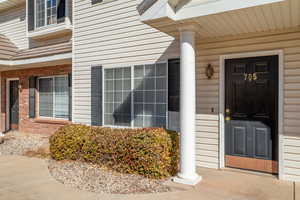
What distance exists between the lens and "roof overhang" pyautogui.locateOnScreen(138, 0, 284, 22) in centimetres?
343

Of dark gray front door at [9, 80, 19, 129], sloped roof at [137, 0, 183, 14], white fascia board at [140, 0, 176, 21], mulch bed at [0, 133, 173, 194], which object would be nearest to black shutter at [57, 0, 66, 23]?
dark gray front door at [9, 80, 19, 129]

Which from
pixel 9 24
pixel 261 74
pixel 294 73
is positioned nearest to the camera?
pixel 294 73

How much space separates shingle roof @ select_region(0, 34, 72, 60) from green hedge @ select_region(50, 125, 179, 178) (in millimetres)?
3428

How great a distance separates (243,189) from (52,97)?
7560mm

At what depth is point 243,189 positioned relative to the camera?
3926 mm

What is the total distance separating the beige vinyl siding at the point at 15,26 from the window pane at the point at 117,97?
5.00 metres

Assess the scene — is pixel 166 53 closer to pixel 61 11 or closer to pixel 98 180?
pixel 98 180

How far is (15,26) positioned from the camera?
9734mm

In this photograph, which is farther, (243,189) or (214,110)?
(214,110)

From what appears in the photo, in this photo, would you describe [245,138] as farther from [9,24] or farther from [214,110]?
[9,24]

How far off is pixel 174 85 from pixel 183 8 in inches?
78.6

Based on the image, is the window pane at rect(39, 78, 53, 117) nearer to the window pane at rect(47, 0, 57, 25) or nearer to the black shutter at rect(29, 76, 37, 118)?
the black shutter at rect(29, 76, 37, 118)

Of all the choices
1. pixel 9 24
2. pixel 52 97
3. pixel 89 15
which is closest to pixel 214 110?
pixel 89 15

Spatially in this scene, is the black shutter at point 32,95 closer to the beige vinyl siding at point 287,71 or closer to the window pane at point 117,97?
the window pane at point 117,97
